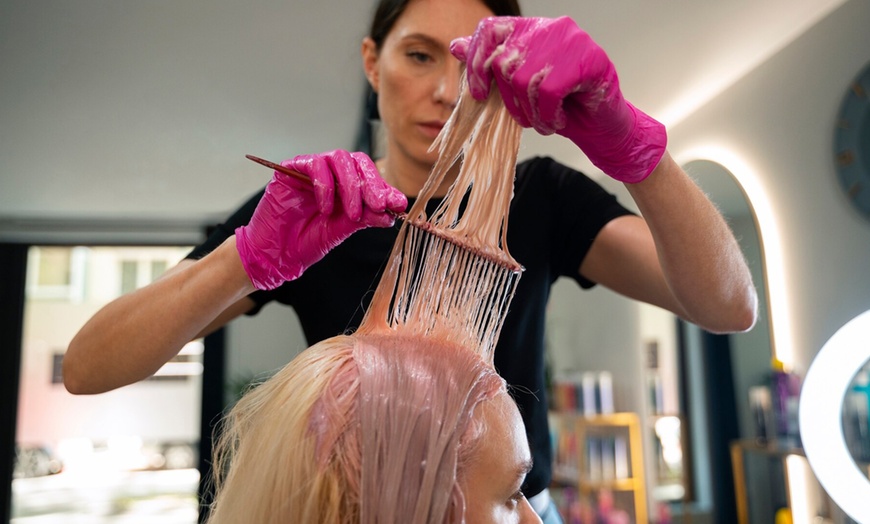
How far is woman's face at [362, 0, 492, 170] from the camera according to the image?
1.07 metres

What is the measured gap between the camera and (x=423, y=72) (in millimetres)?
1089

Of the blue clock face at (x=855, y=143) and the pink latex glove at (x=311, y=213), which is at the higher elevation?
the blue clock face at (x=855, y=143)

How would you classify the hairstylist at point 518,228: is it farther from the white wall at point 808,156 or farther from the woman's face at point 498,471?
the white wall at point 808,156

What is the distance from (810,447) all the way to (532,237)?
3.76 ft

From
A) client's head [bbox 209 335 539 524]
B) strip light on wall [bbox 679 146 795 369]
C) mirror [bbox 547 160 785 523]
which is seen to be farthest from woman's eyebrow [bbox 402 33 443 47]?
strip light on wall [bbox 679 146 795 369]

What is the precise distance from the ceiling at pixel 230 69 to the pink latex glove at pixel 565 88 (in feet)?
3.51

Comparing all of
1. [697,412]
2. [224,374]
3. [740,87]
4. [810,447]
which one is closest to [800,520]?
[810,447]

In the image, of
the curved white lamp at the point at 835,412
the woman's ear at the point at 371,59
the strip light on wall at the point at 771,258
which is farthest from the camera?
the strip light on wall at the point at 771,258

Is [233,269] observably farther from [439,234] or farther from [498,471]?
[498,471]

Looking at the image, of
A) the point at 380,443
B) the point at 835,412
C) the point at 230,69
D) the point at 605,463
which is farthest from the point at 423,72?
the point at 605,463

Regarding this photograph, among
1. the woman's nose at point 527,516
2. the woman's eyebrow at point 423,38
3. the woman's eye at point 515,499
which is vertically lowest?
the woman's nose at point 527,516

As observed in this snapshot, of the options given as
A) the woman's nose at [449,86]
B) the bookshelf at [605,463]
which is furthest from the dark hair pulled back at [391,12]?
the bookshelf at [605,463]

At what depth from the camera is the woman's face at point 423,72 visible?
1071 millimetres

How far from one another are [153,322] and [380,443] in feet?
1.43
